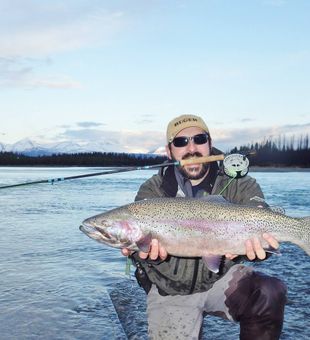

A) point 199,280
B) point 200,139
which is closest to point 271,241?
point 199,280

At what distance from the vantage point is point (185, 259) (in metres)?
3.93

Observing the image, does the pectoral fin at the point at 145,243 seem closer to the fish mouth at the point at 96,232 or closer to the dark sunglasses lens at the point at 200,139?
the fish mouth at the point at 96,232

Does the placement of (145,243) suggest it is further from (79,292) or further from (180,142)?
(79,292)

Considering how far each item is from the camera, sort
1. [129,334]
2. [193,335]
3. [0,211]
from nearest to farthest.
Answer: [193,335] → [129,334] → [0,211]

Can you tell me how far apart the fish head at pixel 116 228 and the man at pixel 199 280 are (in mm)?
137

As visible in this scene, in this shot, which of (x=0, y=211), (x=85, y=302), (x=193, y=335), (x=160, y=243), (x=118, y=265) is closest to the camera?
(x=160, y=243)

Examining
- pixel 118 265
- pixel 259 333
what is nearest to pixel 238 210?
pixel 259 333

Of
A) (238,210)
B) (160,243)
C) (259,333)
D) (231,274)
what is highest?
(238,210)

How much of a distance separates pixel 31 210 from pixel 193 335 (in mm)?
11126

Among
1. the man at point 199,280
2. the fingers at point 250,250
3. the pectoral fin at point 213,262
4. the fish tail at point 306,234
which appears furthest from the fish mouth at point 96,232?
the fish tail at point 306,234

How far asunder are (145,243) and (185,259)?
0.44m

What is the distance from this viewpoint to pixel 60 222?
11773mm

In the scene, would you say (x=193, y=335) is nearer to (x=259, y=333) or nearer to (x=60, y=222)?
(x=259, y=333)

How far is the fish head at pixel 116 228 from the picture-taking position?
3.69 metres
